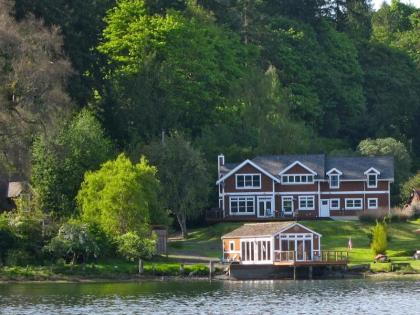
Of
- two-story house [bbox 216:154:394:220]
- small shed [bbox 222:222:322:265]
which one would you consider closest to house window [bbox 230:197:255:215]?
two-story house [bbox 216:154:394:220]

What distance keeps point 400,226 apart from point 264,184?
15.1m

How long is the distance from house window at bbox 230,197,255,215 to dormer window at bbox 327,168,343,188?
288 inches

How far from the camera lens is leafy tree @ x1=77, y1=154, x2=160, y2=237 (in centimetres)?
10081

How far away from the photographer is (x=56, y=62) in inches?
4281

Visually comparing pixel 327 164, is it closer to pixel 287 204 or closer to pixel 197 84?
pixel 287 204

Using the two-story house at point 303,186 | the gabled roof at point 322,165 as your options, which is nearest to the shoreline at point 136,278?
the two-story house at point 303,186

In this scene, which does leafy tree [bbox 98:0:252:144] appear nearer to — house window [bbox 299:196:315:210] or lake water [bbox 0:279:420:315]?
house window [bbox 299:196:315:210]


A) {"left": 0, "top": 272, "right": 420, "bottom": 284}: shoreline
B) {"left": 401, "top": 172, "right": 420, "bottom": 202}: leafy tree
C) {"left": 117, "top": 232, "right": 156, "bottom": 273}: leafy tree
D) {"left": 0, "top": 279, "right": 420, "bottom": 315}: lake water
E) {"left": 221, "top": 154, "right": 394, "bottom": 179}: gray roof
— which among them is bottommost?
{"left": 0, "top": 279, "right": 420, "bottom": 315}: lake water

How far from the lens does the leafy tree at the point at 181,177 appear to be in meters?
115

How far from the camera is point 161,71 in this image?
126375mm

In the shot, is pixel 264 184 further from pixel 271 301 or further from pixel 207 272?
pixel 271 301

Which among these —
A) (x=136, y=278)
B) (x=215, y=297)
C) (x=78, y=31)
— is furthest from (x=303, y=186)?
(x=215, y=297)

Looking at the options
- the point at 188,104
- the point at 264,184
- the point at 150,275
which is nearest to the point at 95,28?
the point at 188,104

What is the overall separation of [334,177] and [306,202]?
3.35m
